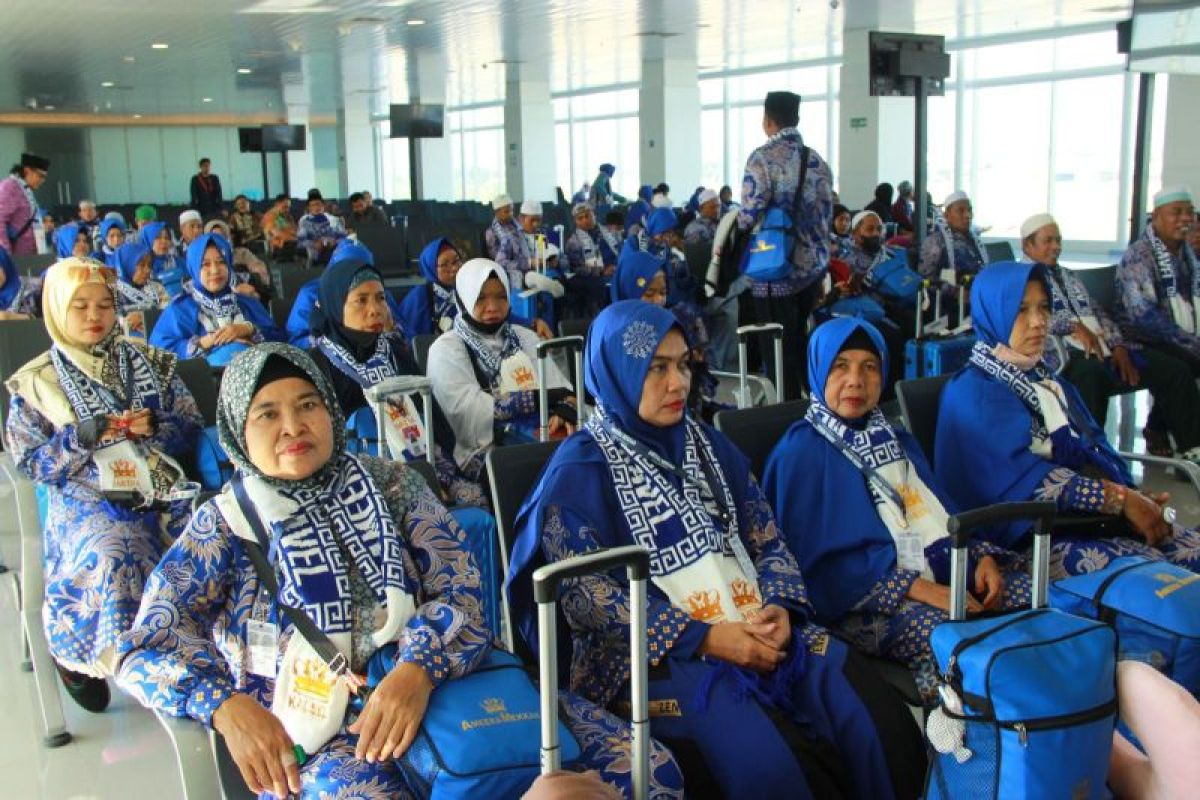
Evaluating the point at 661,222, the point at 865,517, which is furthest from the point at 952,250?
the point at 865,517

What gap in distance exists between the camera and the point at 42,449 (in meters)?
3.11

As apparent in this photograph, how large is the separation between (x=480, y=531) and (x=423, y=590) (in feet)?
2.38

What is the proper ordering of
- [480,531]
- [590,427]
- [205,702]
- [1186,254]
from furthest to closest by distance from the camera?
[1186,254], [480,531], [590,427], [205,702]

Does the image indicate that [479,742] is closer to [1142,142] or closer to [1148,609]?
[1148,609]

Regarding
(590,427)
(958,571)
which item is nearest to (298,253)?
(590,427)

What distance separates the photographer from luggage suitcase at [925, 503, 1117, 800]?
1.73 metres

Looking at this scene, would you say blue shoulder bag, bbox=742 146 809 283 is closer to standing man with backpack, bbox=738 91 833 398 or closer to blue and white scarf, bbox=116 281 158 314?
standing man with backpack, bbox=738 91 833 398

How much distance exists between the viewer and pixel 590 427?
98.1 inches

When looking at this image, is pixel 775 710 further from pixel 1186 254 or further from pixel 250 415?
pixel 1186 254

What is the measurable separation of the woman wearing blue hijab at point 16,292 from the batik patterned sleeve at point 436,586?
190 inches

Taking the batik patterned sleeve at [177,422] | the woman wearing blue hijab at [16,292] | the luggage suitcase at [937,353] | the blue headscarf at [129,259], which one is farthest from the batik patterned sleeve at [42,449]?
the blue headscarf at [129,259]

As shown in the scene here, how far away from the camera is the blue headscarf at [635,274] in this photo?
615 centimetres

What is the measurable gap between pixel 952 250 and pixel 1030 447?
3.99 m

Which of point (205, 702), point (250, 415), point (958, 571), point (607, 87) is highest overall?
point (607, 87)
